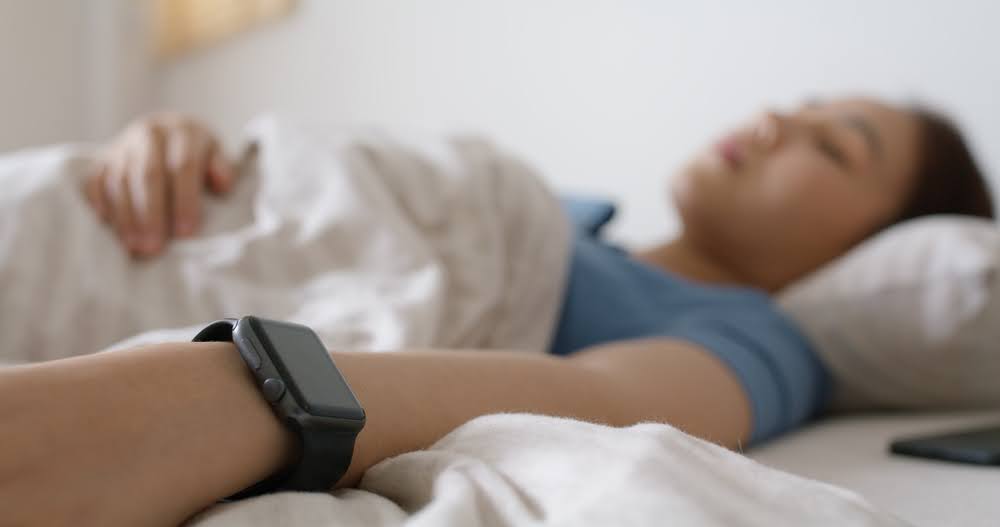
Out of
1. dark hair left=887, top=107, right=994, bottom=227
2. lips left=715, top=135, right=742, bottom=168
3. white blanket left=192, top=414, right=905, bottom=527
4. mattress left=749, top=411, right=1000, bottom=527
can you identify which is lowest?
mattress left=749, top=411, right=1000, bottom=527

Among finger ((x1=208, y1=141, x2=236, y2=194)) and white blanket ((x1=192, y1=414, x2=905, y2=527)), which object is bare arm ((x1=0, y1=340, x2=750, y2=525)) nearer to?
white blanket ((x1=192, y1=414, x2=905, y2=527))

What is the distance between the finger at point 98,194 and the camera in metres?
0.91

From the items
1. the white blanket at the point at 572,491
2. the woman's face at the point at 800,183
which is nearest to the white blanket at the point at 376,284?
the white blanket at the point at 572,491

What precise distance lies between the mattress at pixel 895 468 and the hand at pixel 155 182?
22.1 inches

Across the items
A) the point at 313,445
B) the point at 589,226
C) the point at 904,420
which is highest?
the point at 313,445

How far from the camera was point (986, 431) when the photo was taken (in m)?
0.86

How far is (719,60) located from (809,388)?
683mm

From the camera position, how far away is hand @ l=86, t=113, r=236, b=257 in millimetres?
906

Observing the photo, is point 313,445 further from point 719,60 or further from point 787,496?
point 719,60

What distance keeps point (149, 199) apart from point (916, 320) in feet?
2.52

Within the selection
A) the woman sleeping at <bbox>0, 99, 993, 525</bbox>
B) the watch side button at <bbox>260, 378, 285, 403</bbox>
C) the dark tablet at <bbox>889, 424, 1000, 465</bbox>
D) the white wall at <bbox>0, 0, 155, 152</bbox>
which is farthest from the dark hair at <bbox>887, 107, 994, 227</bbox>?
the white wall at <bbox>0, 0, 155, 152</bbox>

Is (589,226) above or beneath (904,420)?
above

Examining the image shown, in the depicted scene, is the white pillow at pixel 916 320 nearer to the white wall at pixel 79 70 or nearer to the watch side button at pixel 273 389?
the watch side button at pixel 273 389

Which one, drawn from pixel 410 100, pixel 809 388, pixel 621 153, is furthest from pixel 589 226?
pixel 410 100
